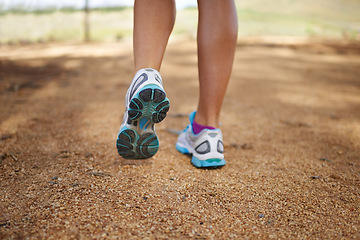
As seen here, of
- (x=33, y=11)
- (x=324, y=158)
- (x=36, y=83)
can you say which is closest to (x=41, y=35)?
(x=33, y=11)

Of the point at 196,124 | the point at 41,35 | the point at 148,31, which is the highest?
the point at 148,31

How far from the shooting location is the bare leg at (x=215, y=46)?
1.10 meters

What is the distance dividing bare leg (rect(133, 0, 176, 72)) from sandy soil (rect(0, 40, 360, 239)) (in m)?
0.46

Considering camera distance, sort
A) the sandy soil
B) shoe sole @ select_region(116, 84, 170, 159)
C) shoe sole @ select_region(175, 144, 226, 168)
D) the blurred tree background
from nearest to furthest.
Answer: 1. the sandy soil
2. shoe sole @ select_region(116, 84, 170, 159)
3. shoe sole @ select_region(175, 144, 226, 168)
4. the blurred tree background

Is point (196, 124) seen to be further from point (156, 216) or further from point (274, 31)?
point (274, 31)

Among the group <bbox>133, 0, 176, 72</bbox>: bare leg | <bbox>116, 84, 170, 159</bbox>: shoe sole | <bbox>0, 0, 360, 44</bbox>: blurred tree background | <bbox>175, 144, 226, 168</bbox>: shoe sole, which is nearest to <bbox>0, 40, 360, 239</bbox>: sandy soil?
<bbox>175, 144, 226, 168</bbox>: shoe sole

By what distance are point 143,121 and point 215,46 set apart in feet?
1.43

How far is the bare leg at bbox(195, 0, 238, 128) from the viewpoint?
1.10m

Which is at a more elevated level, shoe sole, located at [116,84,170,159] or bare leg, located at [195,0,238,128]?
bare leg, located at [195,0,238,128]

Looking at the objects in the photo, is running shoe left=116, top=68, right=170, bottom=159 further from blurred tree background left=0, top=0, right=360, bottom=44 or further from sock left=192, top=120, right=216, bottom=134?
blurred tree background left=0, top=0, right=360, bottom=44

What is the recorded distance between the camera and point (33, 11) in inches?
245

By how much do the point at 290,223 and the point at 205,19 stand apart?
83 cm

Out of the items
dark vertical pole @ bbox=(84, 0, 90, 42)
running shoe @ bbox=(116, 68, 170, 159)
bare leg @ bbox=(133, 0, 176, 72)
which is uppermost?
bare leg @ bbox=(133, 0, 176, 72)

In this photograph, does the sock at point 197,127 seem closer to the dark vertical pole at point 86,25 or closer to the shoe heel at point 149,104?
the shoe heel at point 149,104
